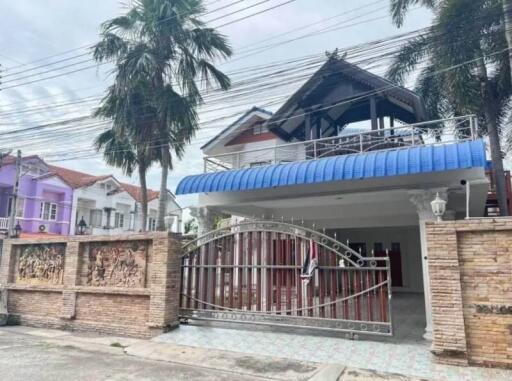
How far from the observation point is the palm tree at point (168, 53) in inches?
507

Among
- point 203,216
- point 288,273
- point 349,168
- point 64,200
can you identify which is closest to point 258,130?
point 203,216

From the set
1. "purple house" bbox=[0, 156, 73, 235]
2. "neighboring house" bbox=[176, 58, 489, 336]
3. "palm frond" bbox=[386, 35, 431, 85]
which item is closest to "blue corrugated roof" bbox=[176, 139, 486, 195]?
"neighboring house" bbox=[176, 58, 489, 336]

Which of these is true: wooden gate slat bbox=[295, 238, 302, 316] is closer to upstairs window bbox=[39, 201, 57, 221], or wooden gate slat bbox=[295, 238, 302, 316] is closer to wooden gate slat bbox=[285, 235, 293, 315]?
wooden gate slat bbox=[285, 235, 293, 315]

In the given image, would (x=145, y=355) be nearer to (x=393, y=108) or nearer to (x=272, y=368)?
(x=272, y=368)

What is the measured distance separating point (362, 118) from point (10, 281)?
41.4ft

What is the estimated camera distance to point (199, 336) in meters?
7.24

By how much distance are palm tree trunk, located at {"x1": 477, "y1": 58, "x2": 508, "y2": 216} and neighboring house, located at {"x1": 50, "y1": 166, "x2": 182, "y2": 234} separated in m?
19.0

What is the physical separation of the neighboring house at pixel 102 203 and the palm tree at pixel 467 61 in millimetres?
17909

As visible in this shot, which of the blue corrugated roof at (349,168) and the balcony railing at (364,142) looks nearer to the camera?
the blue corrugated roof at (349,168)

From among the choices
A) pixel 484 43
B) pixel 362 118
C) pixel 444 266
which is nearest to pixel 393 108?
pixel 362 118

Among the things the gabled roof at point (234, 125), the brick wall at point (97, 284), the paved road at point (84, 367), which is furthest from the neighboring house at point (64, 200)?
the paved road at point (84, 367)

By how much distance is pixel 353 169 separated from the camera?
8.16 m

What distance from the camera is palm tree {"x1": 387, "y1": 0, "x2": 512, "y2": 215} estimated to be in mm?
10422

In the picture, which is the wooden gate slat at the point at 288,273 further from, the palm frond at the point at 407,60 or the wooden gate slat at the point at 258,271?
the palm frond at the point at 407,60
